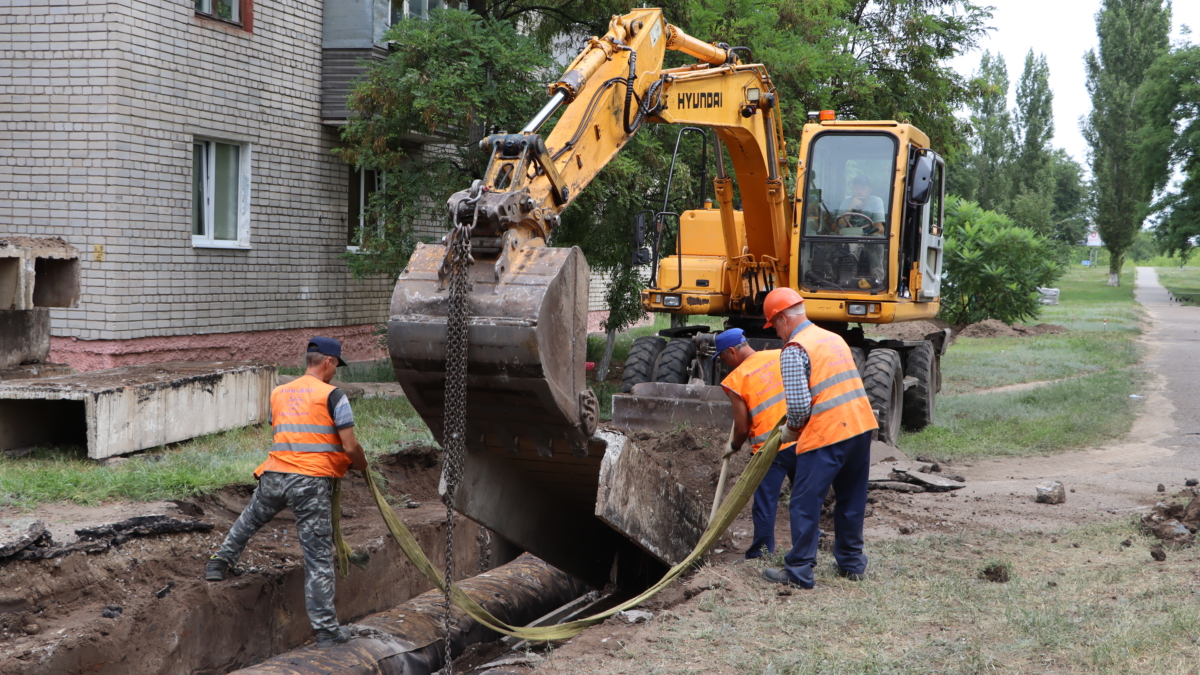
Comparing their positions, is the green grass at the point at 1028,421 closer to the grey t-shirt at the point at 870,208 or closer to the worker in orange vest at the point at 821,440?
the grey t-shirt at the point at 870,208

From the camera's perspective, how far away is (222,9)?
43.0 ft

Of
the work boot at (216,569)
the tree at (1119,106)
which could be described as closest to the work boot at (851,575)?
the work boot at (216,569)

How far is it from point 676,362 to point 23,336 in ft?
20.7

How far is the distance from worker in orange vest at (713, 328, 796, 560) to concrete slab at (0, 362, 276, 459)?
16.5ft

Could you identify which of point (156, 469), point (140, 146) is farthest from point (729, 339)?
point (140, 146)

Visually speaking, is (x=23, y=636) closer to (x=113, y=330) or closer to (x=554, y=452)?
(x=554, y=452)

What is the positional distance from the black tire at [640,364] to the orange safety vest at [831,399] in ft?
14.5

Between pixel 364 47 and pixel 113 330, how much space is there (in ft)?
18.0

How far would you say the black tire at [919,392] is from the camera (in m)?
11.6

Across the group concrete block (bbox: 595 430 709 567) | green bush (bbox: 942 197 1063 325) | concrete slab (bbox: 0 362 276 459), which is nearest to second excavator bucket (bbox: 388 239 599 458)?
concrete block (bbox: 595 430 709 567)

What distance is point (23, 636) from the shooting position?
204 inches

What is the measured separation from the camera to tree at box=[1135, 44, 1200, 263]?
42.5 meters

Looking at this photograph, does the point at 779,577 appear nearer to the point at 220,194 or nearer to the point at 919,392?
the point at 919,392

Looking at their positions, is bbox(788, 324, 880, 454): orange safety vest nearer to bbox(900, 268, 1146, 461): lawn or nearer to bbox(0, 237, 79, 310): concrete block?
bbox(900, 268, 1146, 461): lawn
